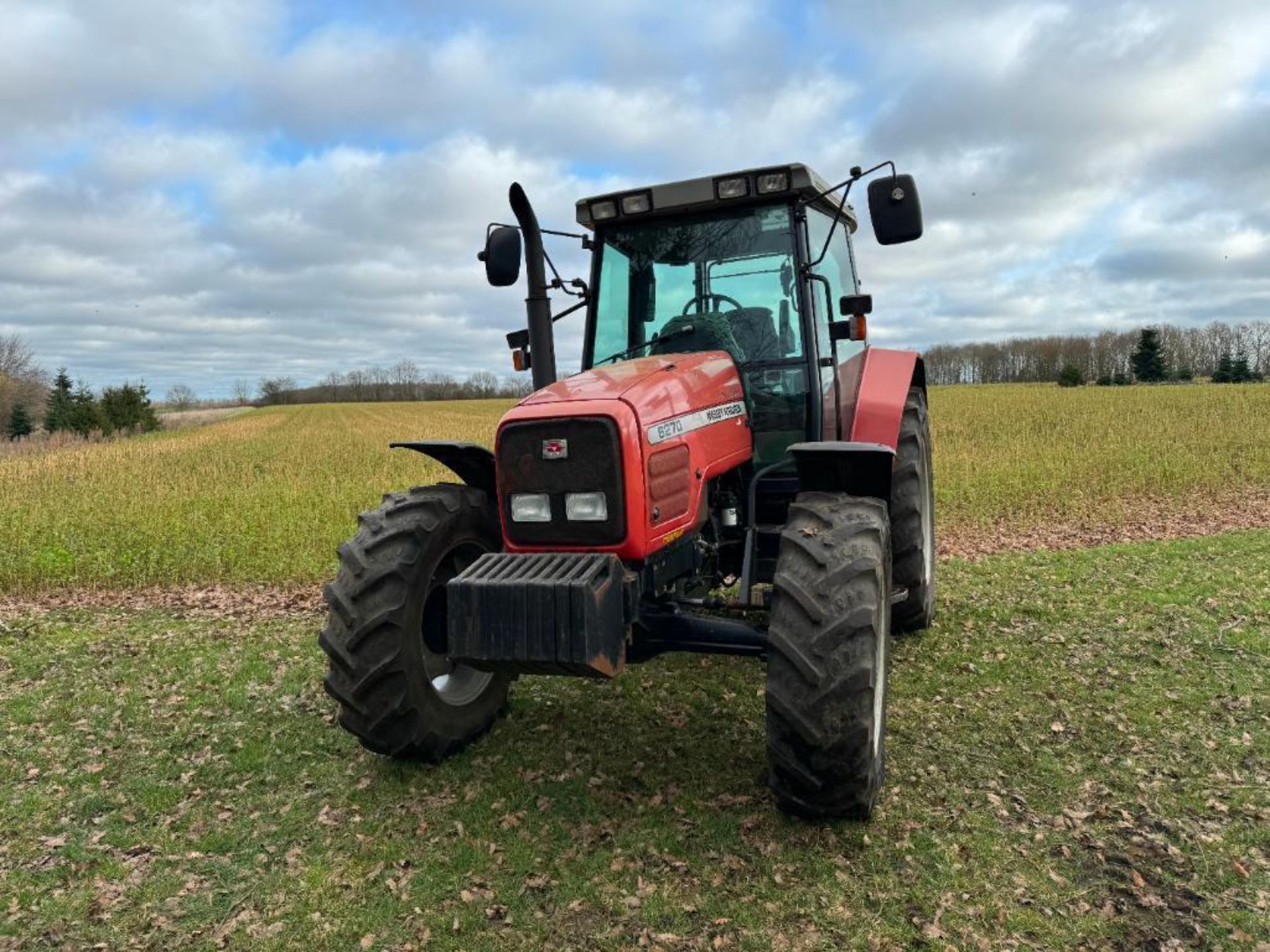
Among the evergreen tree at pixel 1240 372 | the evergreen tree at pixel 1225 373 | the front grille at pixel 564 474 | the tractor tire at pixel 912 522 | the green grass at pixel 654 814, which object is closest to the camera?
the green grass at pixel 654 814

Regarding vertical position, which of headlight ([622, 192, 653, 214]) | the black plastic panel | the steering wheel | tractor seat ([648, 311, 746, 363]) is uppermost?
headlight ([622, 192, 653, 214])

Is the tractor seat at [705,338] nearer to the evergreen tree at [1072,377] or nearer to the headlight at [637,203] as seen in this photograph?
the headlight at [637,203]

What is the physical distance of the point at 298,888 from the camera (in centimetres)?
321

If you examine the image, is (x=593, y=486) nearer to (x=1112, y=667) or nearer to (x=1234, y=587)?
(x=1112, y=667)

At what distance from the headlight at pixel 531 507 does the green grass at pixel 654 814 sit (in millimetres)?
1247

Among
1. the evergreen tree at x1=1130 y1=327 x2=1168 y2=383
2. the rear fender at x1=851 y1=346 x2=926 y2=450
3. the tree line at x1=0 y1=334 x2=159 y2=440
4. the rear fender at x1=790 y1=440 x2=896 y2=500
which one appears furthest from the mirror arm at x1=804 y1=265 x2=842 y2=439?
the evergreen tree at x1=1130 y1=327 x2=1168 y2=383

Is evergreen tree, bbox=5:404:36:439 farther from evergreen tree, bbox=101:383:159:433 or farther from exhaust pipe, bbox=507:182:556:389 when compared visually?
exhaust pipe, bbox=507:182:556:389

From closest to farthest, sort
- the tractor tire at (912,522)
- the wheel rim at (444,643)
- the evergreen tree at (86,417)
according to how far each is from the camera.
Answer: the wheel rim at (444,643) → the tractor tire at (912,522) → the evergreen tree at (86,417)

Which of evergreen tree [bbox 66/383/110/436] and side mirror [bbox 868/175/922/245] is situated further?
evergreen tree [bbox 66/383/110/436]

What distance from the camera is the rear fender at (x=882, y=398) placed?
4848mm

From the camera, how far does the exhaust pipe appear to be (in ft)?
14.1

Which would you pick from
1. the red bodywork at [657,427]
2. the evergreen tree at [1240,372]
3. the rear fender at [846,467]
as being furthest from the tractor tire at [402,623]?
the evergreen tree at [1240,372]

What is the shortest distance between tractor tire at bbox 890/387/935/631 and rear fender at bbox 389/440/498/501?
2288 millimetres

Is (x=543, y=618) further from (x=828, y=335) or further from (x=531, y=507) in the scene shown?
(x=828, y=335)
